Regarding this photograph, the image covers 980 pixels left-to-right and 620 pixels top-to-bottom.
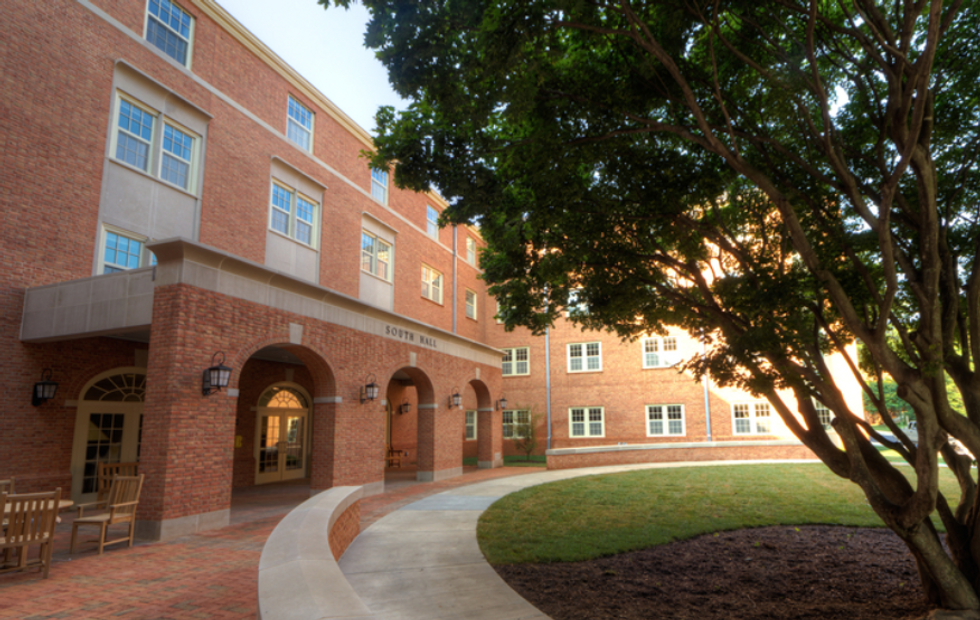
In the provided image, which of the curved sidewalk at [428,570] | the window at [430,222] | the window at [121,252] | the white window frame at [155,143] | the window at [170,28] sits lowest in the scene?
the curved sidewalk at [428,570]

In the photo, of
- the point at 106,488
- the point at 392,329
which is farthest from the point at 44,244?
the point at 392,329

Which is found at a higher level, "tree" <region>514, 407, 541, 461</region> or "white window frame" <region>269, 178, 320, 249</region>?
"white window frame" <region>269, 178, 320, 249</region>

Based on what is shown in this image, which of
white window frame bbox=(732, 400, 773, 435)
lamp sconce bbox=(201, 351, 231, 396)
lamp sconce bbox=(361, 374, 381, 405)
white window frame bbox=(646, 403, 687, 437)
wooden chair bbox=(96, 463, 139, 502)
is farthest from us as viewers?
white window frame bbox=(646, 403, 687, 437)

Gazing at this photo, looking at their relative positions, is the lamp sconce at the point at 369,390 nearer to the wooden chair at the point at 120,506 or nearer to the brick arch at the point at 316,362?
the brick arch at the point at 316,362

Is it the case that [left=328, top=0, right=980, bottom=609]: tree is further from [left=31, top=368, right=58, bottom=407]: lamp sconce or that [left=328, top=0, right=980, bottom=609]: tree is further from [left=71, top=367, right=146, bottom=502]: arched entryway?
[left=71, top=367, right=146, bottom=502]: arched entryway

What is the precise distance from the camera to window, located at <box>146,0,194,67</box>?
13.5 meters

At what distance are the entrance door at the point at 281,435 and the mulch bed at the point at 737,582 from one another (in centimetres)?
1239

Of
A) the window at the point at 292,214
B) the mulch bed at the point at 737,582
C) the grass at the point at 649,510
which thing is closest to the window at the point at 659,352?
the grass at the point at 649,510

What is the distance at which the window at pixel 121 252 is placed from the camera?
1235 cm

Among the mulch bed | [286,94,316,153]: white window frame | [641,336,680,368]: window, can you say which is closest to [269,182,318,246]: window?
[286,94,316,153]: white window frame

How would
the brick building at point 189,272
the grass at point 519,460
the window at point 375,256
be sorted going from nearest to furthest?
1. the brick building at point 189,272
2. the window at point 375,256
3. the grass at point 519,460

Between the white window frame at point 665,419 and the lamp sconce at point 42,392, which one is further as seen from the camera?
the white window frame at point 665,419

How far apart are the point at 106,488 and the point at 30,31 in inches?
369

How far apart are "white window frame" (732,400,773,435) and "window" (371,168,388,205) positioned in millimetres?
18521
